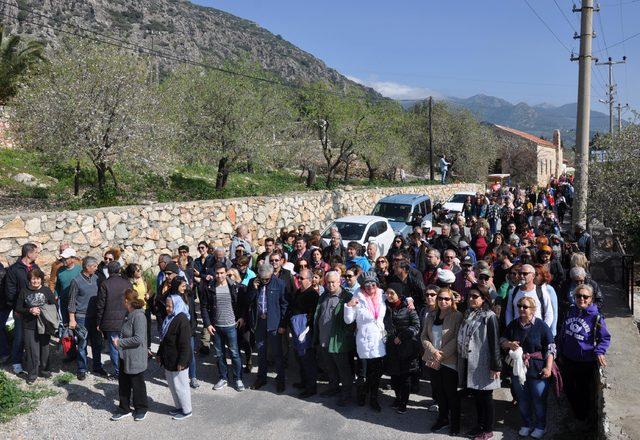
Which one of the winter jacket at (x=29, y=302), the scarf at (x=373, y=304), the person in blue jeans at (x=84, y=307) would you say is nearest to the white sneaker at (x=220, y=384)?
the person in blue jeans at (x=84, y=307)

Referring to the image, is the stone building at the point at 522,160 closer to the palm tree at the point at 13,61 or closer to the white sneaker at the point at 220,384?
the palm tree at the point at 13,61

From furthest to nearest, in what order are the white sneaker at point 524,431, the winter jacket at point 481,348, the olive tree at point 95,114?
the olive tree at point 95,114, the white sneaker at point 524,431, the winter jacket at point 481,348

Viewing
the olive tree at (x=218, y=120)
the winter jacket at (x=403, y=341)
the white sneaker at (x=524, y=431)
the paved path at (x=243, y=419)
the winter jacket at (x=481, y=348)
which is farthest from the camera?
the olive tree at (x=218, y=120)

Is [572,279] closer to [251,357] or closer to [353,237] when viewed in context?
[251,357]

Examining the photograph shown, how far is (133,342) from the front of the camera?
592 cm

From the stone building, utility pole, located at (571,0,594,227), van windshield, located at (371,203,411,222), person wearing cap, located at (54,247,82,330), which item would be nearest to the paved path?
person wearing cap, located at (54,247,82,330)

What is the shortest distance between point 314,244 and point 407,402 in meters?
4.49

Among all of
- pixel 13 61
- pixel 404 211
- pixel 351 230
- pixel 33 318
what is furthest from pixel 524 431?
pixel 13 61

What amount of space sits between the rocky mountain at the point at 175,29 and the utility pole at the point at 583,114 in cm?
5923

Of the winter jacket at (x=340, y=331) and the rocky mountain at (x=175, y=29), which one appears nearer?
the winter jacket at (x=340, y=331)

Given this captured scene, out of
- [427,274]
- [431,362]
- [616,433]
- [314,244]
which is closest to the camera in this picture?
[616,433]

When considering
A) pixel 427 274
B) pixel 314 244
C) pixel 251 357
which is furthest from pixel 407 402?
pixel 314 244

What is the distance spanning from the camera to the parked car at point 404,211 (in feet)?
56.3

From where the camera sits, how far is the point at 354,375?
7.16m
